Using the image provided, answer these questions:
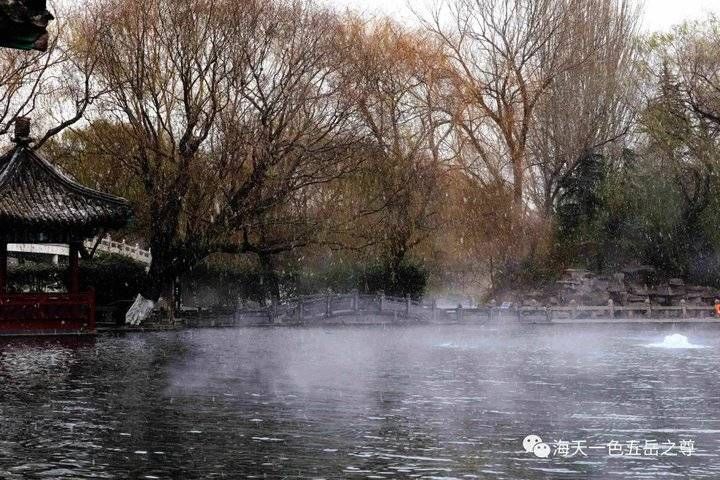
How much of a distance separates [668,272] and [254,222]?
70.2ft

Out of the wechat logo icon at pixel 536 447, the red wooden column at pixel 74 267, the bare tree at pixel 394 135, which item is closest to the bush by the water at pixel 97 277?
the red wooden column at pixel 74 267

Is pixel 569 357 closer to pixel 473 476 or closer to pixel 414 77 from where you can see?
pixel 473 476

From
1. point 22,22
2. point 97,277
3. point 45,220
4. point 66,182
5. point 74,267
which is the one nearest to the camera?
point 22,22

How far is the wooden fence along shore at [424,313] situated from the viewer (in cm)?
4544

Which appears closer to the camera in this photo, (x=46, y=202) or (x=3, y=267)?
(x=46, y=202)

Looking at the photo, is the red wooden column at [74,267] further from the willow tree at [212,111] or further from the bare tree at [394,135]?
the bare tree at [394,135]

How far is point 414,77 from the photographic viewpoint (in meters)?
51.2

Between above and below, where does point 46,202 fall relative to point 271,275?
above

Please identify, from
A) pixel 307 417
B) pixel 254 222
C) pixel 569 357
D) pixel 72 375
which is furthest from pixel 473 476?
pixel 254 222

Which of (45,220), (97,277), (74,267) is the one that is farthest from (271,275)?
(45,220)

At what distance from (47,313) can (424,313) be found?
17.4 m

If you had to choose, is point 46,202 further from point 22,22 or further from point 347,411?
point 22,22

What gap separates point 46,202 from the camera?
119 ft

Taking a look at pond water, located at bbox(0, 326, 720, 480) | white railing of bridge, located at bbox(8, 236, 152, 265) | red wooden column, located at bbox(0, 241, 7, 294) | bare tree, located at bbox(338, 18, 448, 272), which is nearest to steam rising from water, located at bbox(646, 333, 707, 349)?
pond water, located at bbox(0, 326, 720, 480)
